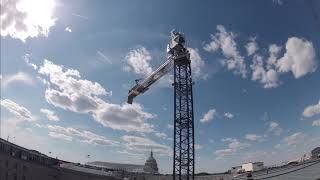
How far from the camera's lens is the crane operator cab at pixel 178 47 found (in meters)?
93.1

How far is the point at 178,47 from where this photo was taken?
9362cm

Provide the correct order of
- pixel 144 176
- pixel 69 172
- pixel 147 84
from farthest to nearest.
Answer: pixel 144 176
pixel 69 172
pixel 147 84

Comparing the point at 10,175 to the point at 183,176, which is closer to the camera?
the point at 10,175

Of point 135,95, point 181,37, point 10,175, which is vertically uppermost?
point 181,37

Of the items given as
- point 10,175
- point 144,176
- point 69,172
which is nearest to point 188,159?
point 10,175

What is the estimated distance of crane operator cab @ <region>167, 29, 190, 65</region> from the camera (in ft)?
306

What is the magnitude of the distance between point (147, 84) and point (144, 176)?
81534 millimetres

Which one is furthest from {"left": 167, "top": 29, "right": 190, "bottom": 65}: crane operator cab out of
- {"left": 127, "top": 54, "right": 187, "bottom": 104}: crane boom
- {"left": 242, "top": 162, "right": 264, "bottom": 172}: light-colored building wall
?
{"left": 242, "top": 162, "right": 264, "bottom": 172}: light-colored building wall

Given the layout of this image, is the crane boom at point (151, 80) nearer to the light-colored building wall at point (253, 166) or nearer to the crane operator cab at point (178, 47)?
the crane operator cab at point (178, 47)

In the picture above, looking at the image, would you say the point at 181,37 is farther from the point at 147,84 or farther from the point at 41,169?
the point at 41,169

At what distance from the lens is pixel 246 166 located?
13988cm

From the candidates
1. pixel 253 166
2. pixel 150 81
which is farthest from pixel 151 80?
pixel 253 166

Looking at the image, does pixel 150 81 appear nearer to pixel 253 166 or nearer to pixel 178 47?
pixel 178 47

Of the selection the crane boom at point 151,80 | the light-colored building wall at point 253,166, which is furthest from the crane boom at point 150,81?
the light-colored building wall at point 253,166
